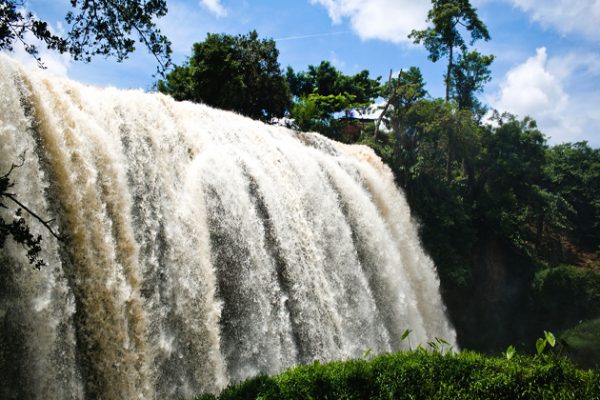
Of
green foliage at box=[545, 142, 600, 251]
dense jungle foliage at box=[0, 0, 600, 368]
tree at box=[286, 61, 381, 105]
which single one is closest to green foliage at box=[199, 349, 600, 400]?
dense jungle foliage at box=[0, 0, 600, 368]

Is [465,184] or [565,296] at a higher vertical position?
[465,184]

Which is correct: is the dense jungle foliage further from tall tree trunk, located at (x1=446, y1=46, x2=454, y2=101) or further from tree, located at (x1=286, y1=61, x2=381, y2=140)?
tree, located at (x1=286, y1=61, x2=381, y2=140)

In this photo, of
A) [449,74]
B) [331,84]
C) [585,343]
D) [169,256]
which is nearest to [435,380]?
[169,256]

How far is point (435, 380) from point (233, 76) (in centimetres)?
1663

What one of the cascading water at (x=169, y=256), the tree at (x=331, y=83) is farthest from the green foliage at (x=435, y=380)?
the tree at (x=331, y=83)

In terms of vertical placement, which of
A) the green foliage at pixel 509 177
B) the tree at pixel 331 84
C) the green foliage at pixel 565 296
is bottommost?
the green foliage at pixel 565 296

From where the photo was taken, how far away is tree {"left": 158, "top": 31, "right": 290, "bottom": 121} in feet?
67.1

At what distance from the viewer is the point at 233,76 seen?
2059 centimetres

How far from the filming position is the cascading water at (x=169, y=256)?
6039 mm

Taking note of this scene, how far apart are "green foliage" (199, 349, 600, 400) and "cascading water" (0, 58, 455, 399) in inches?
74.6

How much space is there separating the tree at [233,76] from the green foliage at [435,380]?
1600 cm

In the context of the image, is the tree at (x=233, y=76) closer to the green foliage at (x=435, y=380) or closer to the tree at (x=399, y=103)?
the tree at (x=399, y=103)

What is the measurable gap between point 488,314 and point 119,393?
18450mm

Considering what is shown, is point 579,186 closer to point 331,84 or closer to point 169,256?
point 331,84
